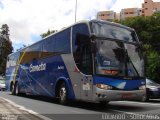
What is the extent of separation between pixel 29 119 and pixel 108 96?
381cm

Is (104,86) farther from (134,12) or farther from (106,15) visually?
(106,15)

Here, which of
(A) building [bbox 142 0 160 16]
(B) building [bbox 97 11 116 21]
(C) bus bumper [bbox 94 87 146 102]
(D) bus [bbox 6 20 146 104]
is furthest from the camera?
(B) building [bbox 97 11 116 21]

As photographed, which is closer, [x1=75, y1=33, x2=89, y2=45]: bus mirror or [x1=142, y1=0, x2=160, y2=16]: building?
[x1=75, y1=33, x2=89, y2=45]: bus mirror

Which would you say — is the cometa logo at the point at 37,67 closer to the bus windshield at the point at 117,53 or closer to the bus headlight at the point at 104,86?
the bus windshield at the point at 117,53

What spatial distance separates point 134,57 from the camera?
15.5 metres

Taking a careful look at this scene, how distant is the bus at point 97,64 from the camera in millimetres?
14586

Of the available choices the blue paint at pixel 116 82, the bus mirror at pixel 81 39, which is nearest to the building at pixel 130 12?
the bus mirror at pixel 81 39

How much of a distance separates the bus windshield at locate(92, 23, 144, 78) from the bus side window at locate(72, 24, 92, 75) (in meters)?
0.48

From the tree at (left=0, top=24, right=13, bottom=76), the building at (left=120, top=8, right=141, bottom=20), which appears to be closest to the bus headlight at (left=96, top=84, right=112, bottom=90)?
the tree at (left=0, top=24, right=13, bottom=76)

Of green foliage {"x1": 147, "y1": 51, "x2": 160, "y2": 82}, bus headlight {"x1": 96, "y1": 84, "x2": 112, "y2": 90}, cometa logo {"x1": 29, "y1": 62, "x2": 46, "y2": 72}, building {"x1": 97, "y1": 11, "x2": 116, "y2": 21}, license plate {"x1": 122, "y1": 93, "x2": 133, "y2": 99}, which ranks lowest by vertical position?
license plate {"x1": 122, "y1": 93, "x2": 133, "y2": 99}

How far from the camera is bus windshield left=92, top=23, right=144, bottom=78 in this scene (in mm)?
14656

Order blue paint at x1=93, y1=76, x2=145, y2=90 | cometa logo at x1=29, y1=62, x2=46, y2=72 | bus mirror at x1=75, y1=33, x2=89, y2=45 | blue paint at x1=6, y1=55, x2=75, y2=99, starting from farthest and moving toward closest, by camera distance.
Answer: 1. cometa logo at x1=29, y1=62, x2=46, y2=72
2. blue paint at x1=6, y1=55, x2=75, y2=99
3. bus mirror at x1=75, y1=33, x2=89, y2=45
4. blue paint at x1=93, y1=76, x2=145, y2=90

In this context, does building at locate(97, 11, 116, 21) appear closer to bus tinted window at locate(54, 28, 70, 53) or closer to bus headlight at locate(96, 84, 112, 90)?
bus tinted window at locate(54, 28, 70, 53)

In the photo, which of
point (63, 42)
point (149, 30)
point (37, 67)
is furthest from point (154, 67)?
point (149, 30)
